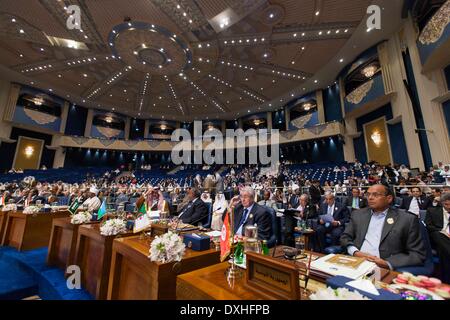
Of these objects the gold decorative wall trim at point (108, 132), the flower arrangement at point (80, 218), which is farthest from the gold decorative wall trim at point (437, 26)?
the gold decorative wall trim at point (108, 132)

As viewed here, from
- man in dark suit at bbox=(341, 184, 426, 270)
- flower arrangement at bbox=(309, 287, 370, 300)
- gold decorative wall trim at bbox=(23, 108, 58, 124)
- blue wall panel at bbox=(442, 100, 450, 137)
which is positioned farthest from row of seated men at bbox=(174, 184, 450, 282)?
gold decorative wall trim at bbox=(23, 108, 58, 124)

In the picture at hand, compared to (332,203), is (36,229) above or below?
below

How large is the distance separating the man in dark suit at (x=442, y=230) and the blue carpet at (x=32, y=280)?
387 centimetres

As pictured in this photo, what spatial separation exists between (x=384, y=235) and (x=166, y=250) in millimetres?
1814

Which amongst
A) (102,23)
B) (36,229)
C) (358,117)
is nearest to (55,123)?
(102,23)

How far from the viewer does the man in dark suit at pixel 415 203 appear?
4.36 metres

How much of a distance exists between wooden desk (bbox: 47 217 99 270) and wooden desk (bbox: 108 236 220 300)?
49.0 inches

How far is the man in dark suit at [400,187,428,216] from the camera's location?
436 cm

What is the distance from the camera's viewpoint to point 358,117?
13047mm

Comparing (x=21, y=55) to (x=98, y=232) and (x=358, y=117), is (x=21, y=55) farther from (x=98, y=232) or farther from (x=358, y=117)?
(x=358, y=117)

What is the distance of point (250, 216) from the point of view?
7.93 ft

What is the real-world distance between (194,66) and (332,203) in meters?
12.3

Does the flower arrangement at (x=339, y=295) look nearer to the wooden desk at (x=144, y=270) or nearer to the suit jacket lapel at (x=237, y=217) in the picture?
the wooden desk at (x=144, y=270)

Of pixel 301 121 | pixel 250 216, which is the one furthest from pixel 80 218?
pixel 301 121
